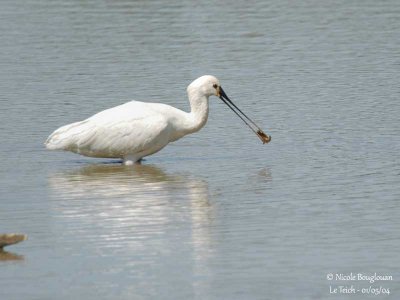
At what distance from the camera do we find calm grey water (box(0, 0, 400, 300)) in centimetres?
999

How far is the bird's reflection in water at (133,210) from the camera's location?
35.5ft

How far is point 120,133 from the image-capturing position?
14.6 metres

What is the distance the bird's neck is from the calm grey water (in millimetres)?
369

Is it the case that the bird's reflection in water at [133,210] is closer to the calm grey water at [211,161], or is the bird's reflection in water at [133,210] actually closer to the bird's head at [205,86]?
the calm grey water at [211,161]

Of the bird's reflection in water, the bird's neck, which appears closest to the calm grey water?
the bird's reflection in water

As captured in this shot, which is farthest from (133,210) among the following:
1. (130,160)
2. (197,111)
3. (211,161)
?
(197,111)

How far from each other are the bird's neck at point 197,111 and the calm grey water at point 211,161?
37 cm

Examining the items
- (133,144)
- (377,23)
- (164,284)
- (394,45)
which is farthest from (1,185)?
(377,23)

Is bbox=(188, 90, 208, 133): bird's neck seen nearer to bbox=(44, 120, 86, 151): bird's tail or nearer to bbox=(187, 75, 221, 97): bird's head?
bbox=(187, 75, 221, 97): bird's head

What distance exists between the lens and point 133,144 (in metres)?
14.6

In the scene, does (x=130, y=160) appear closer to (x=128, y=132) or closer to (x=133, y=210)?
(x=128, y=132)

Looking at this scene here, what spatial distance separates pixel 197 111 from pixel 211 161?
63cm

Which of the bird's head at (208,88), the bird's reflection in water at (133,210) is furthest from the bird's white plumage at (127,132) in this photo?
the bird's head at (208,88)

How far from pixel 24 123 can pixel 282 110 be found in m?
3.04
